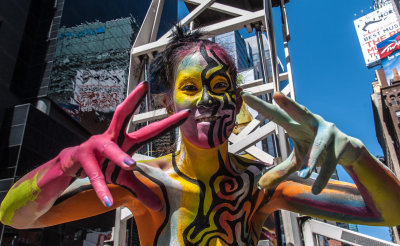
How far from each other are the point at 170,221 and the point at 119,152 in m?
0.72

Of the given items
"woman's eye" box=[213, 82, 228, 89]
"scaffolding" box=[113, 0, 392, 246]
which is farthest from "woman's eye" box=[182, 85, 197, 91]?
"scaffolding" box=[113, 0, 392, 246]

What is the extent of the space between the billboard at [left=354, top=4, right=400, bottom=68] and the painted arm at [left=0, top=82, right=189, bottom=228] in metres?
51.1

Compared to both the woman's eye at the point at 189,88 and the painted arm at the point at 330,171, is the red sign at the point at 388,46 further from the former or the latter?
the woman's eye at the point at 189,88

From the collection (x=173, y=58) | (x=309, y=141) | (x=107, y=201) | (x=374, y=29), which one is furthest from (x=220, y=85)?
(x=374, y=29)

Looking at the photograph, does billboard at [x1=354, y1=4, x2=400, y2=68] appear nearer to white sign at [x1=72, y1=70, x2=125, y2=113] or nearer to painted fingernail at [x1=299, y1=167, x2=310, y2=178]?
white sign at [x1=72, y1=70, x2=125, y2=113]

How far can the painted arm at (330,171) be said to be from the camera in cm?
149

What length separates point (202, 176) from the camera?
83.6 inches

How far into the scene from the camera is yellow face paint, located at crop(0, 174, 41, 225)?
1.70m

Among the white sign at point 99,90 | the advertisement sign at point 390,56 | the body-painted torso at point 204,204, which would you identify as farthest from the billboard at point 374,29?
the body-painted torso at point 204,204

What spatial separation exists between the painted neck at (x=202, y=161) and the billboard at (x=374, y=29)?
50.5 m

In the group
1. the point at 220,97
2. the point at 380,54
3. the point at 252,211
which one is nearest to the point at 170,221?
the point at 252,211

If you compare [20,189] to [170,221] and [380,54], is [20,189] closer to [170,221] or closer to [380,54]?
[170,221]

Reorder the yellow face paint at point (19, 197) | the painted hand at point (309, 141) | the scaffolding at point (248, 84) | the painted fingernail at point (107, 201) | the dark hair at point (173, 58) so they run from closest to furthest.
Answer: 1. the painted fingernail at point (107, 201)
2. the painted hand at point (309, 141)
3. the yellow face paint at point (19, 197)
4. the dark hair at point (173, 58)
5. the scaffolding at point (248, 84)

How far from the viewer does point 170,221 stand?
1989 millimetres
